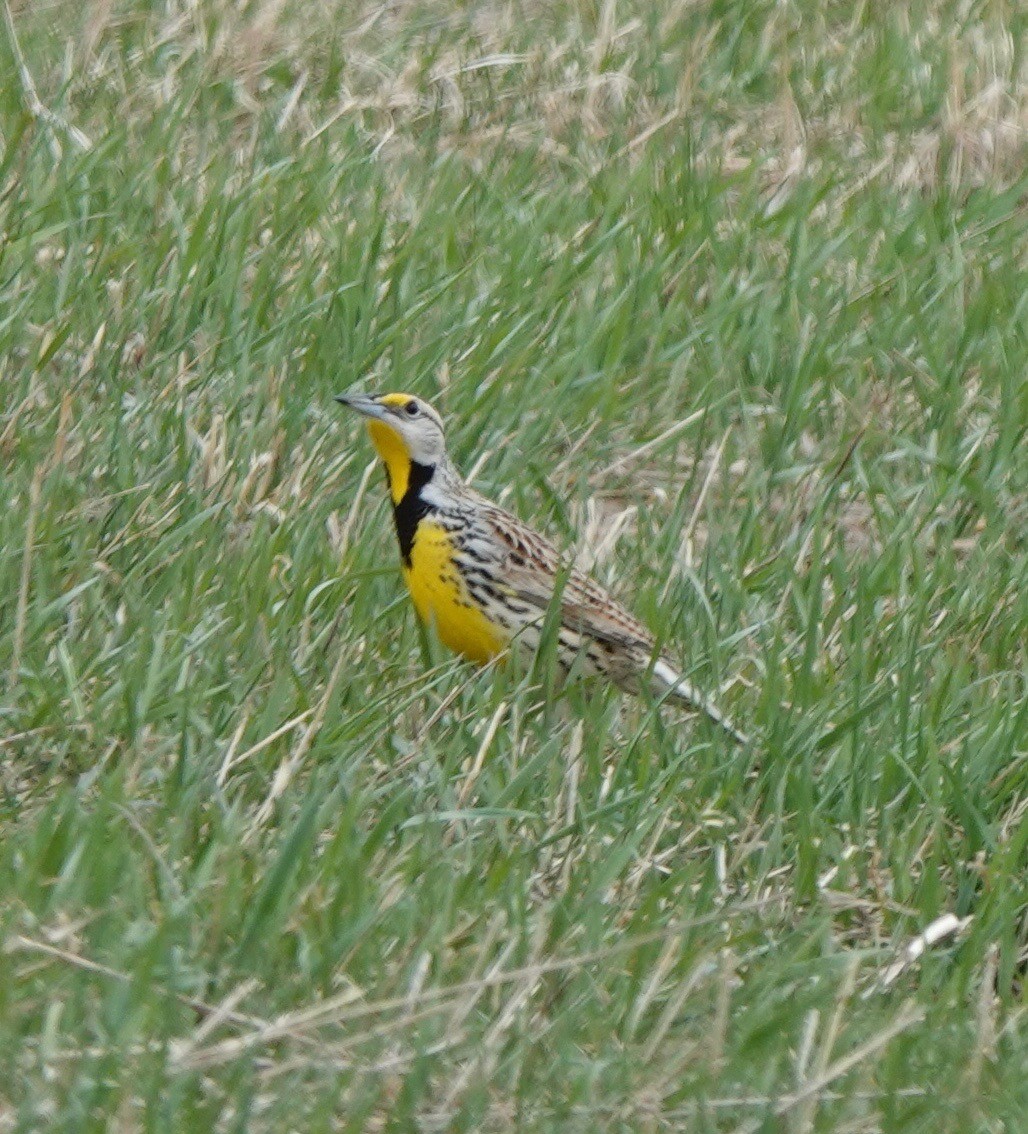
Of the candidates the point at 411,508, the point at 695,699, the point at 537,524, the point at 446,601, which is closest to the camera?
the point at 695,699

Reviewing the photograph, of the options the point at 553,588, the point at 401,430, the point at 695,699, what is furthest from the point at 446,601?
the point at 695,699

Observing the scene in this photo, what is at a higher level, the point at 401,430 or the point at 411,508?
the point at 401,430

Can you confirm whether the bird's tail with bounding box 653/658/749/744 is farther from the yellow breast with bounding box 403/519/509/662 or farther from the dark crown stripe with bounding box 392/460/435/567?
the dark crown stripe with bounding box 392/460/435/567

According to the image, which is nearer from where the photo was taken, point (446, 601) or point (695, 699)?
point (695, 699)

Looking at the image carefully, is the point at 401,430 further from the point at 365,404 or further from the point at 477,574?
the point at 477,574

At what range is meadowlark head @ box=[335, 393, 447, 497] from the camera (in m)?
5.03

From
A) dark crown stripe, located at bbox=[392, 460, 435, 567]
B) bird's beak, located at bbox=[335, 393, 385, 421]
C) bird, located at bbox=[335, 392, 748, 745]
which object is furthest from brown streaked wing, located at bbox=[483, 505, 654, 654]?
bird's beak, located at bbox=[335, 393, 385, 421]

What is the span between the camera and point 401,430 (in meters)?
5.04

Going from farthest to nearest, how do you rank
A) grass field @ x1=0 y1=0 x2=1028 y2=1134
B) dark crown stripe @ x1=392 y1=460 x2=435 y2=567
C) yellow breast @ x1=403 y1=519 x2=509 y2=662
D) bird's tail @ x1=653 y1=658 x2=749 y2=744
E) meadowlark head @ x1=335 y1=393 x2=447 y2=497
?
meadowlark head @ x1=335 y1=393 x2=447 y2=497
dark crown stripe @ x1=392 y1=460 x2=435 y2=567
yellow breast @ x1=403 y1=519 x2=509 y2=662
bird's tail @ x1=653 y1=658 x2=749 y2=744
grass field @ x1=0 y1=0 x2=1028 y2=1134

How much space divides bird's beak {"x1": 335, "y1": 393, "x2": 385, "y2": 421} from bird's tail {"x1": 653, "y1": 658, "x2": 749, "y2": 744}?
77 centimetres

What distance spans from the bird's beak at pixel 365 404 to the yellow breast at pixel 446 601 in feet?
0.82

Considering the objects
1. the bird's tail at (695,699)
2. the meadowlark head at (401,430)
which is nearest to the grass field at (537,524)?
the bird's tail at (695,699)

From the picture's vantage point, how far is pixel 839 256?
6766 mm

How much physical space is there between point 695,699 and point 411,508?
809 millimetres
